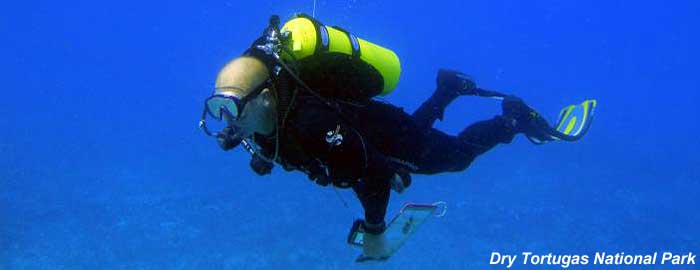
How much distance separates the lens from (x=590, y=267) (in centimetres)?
1180

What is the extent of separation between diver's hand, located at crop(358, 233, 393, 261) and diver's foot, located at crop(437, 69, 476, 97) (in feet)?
7.09

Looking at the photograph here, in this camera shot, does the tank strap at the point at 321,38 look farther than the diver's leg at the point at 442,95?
No

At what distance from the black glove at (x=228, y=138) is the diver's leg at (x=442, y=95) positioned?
94.8 inches

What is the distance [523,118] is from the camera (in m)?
5.66

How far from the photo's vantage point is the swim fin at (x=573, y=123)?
5.85m

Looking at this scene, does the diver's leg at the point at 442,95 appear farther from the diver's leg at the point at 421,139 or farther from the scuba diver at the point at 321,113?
the scuba diver at the point at 321,113

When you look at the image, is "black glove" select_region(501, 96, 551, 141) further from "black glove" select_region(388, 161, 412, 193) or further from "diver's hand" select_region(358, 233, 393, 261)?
"diver's hand" select_region(358, 233, 393, 261)

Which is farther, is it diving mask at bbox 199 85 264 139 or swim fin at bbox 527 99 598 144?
swim fin at bbox 527 99 598 144

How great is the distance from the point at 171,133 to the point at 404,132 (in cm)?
2480

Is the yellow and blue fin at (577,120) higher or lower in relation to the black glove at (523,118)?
higher

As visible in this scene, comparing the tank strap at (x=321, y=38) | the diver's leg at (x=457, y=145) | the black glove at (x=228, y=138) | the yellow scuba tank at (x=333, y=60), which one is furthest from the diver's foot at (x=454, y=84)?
the black glove at (x=228, y=138)

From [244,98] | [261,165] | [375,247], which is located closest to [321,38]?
[244,98]

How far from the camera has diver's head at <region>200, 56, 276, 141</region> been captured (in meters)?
3.15

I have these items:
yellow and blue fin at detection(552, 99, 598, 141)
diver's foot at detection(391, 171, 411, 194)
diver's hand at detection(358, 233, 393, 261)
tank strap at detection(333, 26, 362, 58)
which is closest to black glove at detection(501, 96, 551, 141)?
yellow and blue fin at detection(552, 99, 598, 141)
